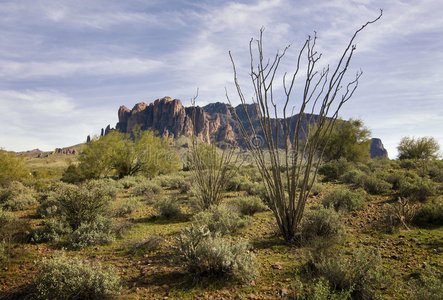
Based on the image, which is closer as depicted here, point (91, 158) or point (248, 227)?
point (248, 227)

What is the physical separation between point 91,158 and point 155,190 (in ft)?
27.1

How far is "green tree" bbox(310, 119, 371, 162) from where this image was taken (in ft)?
65.6

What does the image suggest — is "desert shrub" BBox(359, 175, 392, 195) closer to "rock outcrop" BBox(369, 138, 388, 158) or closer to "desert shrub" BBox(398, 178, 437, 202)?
"desert shrub" BBox(398, 178, 437, 202)

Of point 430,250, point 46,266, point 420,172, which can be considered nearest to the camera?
point 46,266

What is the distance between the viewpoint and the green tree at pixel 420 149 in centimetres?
1847

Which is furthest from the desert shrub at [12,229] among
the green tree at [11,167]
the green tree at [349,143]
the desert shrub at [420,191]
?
the green tree at [349,143]

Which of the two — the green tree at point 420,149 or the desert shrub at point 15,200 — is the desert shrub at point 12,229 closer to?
the desert shrub at point 15,200

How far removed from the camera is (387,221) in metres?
4.77

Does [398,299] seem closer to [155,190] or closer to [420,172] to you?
[155,190]

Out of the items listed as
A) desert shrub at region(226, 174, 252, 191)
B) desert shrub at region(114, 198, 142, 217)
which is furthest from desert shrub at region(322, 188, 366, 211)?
desert shrub at region(114, 198, 142, 217)

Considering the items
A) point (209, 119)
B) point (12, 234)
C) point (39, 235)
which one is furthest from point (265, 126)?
point (209, 119)

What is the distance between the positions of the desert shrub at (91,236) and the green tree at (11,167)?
44.7 feet

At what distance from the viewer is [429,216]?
4.84 m

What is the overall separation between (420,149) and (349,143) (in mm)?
5287
